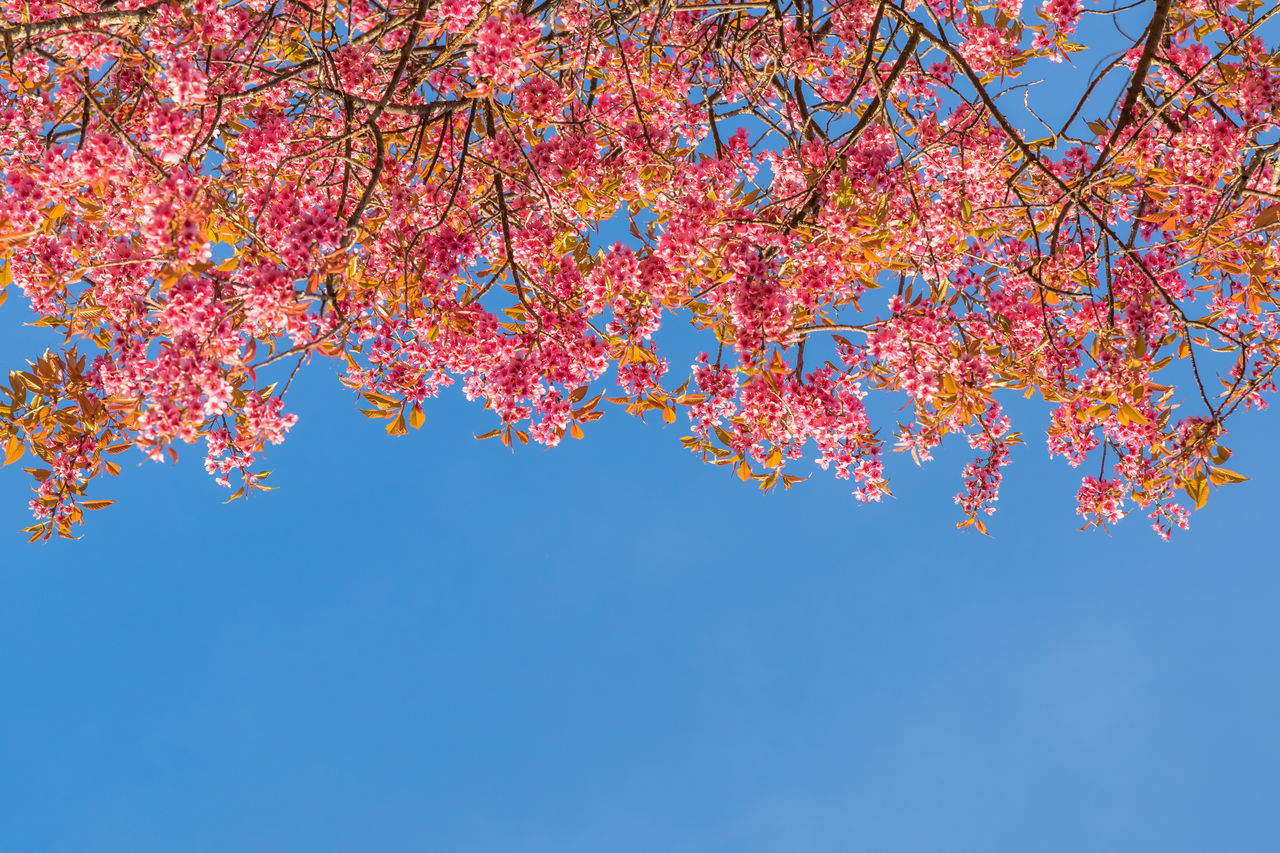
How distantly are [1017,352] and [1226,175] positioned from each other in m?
1.27

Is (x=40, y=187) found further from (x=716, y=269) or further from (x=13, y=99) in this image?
(x=716, y=269)

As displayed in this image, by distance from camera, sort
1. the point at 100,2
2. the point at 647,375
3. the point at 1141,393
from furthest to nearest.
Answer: the point at 647,375, the point at 1141,393, the point at 100,2

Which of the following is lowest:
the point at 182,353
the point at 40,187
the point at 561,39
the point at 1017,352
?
the point at 182,353

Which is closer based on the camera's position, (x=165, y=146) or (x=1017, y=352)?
(x=165, y=146)

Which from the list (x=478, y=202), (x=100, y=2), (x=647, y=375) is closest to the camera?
(x=100, y=2)

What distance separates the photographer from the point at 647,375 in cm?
450

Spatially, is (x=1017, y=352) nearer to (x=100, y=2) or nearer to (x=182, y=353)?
(x=182, y=353)

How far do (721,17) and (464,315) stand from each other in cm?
244

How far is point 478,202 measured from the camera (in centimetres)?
491

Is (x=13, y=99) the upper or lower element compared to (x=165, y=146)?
upper

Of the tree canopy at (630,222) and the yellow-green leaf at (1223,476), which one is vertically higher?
the tree canopy at (630,222)

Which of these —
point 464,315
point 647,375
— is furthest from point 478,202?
point 647,375

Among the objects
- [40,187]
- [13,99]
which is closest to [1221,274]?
[40,187]

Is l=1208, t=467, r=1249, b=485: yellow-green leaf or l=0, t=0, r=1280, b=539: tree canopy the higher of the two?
l=0, t=0, r=1280, b=539: tree canopy
